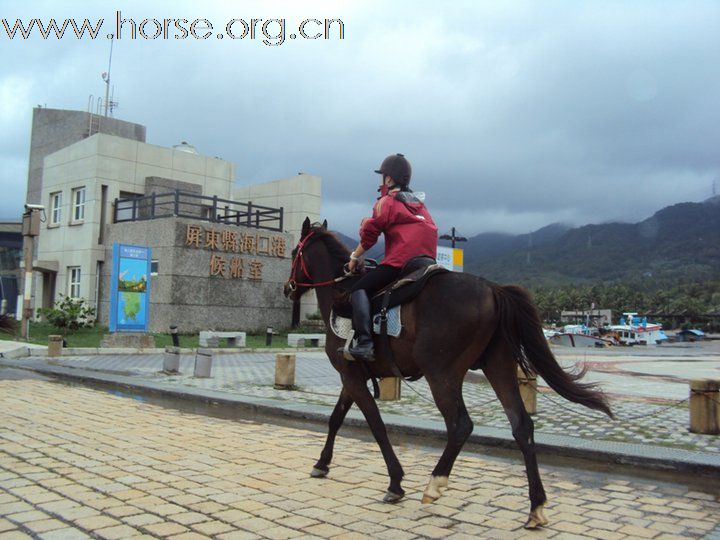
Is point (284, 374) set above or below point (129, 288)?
below

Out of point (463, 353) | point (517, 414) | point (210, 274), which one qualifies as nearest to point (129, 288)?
point (210, 274)

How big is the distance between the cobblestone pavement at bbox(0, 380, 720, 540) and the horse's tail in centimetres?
89

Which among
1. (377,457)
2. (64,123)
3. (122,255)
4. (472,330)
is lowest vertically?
(377,457)

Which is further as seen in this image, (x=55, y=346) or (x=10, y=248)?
(x=10, y=248)

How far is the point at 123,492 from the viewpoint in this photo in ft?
15.8

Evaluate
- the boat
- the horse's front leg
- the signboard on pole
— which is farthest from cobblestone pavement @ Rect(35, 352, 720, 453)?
the boat

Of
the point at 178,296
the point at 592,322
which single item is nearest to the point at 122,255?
the point at 178,296

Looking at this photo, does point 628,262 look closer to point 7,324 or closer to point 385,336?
point 7,324

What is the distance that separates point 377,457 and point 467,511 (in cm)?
209

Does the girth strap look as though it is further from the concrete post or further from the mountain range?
the mountain range

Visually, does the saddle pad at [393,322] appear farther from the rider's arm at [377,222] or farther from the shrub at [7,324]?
the shrub at [7,324]

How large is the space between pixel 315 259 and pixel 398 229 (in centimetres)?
97

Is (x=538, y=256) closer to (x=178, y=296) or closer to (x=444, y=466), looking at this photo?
(x=178, y=296)

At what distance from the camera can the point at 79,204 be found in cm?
3016
